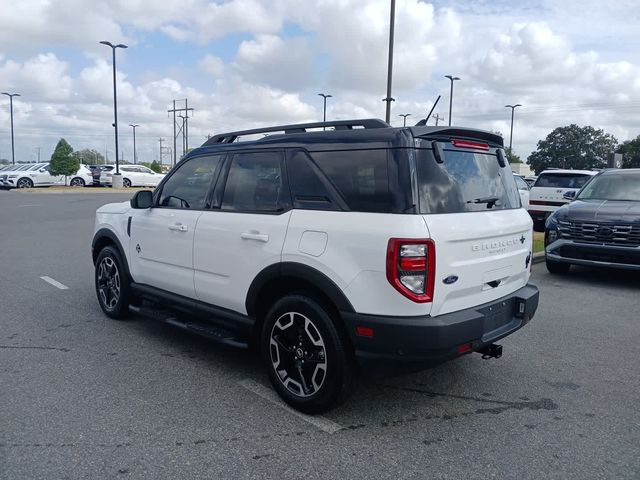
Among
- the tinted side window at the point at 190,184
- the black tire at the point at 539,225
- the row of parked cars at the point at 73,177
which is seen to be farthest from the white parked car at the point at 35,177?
the tinted side window at the point at 190,184

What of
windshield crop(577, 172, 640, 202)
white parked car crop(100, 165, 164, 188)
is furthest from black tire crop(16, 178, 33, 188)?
windshield crop(577, 172, 640, 202)

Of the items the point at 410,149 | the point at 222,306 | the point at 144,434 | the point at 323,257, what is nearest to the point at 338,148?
the point at 410,149

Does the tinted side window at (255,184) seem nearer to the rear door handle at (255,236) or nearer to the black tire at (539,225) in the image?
the rear door handle at (255,236)

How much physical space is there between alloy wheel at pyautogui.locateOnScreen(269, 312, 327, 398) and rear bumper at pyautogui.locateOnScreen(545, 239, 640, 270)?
225 inches

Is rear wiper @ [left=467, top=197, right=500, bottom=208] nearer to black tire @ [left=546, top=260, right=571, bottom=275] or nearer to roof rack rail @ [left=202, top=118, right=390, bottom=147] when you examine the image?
roof rack rail @ [left=202, top=118, right=390, bottom=147]

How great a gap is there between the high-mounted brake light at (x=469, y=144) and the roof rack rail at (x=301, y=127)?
0.50 m

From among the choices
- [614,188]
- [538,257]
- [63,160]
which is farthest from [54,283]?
[63,160]

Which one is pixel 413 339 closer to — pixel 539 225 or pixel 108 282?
pixel 108 282

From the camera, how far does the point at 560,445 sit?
11.0 ft

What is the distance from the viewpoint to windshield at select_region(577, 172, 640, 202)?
27.7 feet

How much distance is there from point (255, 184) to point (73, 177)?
3588 cm

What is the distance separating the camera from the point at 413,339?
321 centimetres

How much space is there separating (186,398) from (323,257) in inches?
58.5

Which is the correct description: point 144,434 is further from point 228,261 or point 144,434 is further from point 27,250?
point 27,250
